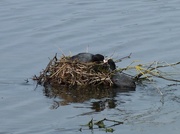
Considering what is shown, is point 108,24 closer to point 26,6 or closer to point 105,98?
point 26,6

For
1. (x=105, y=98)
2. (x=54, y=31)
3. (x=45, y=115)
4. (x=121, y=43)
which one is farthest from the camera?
(x=54, y=31)

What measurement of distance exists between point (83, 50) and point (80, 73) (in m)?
2.64

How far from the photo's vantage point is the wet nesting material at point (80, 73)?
36.1 ft

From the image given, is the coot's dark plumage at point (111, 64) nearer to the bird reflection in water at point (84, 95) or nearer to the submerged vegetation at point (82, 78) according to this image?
the submerged vegetation at point (82, 78)

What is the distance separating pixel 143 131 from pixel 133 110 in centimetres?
A: 107

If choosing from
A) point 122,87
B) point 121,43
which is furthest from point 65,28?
point 122,87

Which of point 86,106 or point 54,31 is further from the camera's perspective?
point 54,31

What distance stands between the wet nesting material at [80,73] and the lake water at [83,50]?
406 millimetres

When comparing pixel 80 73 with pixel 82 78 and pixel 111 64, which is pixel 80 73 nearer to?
pixel 82 78

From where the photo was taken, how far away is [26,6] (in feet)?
65.4

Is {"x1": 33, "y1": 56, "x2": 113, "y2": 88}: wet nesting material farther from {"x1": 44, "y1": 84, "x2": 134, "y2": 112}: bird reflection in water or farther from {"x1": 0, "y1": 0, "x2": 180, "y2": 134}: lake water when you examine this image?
{"x1": 0, "y1": 0, "x2": 180, "y2": 134}: lake water

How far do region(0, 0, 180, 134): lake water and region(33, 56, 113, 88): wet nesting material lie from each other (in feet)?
1.33

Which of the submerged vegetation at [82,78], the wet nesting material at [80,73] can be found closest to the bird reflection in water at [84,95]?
the submerged vegetation at [82,78]

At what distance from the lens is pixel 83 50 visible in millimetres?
13578
